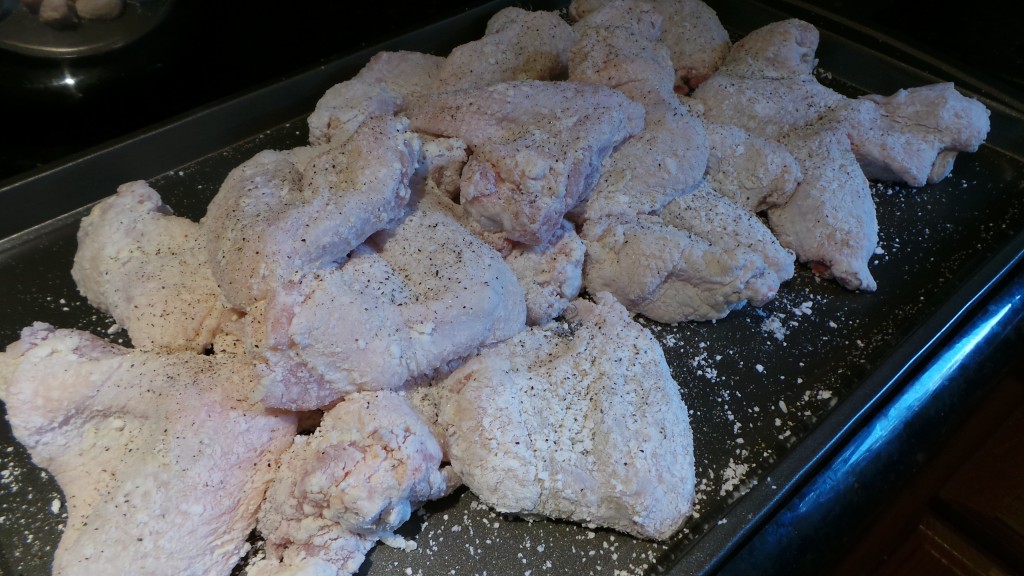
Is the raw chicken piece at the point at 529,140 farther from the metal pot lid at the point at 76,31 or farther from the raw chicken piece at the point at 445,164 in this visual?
the metal pot lid at the point at 76,31

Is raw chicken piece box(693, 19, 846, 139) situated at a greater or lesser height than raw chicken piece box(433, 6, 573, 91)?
lesser

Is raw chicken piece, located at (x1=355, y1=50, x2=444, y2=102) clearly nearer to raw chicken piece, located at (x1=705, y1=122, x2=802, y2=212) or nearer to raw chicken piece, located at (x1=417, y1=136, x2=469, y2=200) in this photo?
raw chicken piece, located at (x1=417, y1=136, x2=469, y2=200)

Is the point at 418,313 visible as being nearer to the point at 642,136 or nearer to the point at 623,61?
the point at 642,136

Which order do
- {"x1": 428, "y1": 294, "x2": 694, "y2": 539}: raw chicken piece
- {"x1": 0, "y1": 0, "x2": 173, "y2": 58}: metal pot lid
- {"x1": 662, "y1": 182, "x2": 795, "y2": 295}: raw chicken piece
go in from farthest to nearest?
Result: {"x1": 0, "y1": 0, "x2": 173, "y2": 58}: metal pot lid, {"x1": 662, "y1": 182, "x2": 795, "y2": 295}: raw chicken piece, {"x1": 428, "y1": 294, "x2": 694, "y2": 539}: raw chicken piece

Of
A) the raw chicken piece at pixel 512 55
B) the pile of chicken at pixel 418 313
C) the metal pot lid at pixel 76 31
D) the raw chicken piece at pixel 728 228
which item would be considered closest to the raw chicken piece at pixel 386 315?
the pile of chicken at pixel 418 313

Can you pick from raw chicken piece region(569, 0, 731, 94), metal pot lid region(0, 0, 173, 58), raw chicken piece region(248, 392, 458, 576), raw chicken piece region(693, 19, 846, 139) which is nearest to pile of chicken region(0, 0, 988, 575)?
raw chicken piece region(248, 392, 458, 576)

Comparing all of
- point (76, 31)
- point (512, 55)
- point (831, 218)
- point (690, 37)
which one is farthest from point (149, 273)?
point (690, 37)

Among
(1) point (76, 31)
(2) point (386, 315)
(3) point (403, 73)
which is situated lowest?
(2) point (386, 315)
